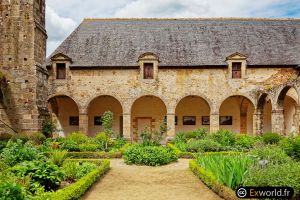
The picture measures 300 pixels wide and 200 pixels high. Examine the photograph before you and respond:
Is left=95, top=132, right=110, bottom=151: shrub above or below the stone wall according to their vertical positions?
below

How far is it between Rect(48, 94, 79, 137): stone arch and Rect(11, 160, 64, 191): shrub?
17.7m

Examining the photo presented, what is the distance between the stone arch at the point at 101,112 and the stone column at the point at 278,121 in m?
10.7

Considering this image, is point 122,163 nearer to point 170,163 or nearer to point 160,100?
point 170,163

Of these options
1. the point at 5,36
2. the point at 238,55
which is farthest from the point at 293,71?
the point at 5,36

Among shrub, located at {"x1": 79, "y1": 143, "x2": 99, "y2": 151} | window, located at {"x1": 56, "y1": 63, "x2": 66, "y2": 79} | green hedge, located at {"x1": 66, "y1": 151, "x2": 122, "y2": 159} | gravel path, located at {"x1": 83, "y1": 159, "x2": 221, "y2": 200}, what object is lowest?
gravel path, located at {"x1": 83, "y1": 159, "x2": 221, "y2": 200}

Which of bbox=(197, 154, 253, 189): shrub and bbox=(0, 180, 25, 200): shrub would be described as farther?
bbox=(197, 154, 253, 189): shrub

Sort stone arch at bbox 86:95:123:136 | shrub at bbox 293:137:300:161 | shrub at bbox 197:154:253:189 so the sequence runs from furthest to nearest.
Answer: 1. stone arch at bbox 86:95:123:136
2. shrub at bbox 293:137:300:161
3. shrub at bbox 197:154:253:189

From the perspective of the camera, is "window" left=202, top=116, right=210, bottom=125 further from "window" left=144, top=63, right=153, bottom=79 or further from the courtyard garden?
the courtyard garden

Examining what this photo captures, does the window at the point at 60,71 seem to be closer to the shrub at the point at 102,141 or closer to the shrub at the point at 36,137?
the shrub at the point at 102,141

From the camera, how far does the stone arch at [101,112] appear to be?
26219 mm

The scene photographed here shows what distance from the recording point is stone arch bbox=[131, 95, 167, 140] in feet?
86.7

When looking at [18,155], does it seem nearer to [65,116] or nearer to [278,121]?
[278,121]

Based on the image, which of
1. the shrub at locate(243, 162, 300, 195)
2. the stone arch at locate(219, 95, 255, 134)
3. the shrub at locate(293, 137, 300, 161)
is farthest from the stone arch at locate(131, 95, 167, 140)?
the shrub at locate(243, 162, 300, 195)

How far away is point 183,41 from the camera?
83.6 feet
